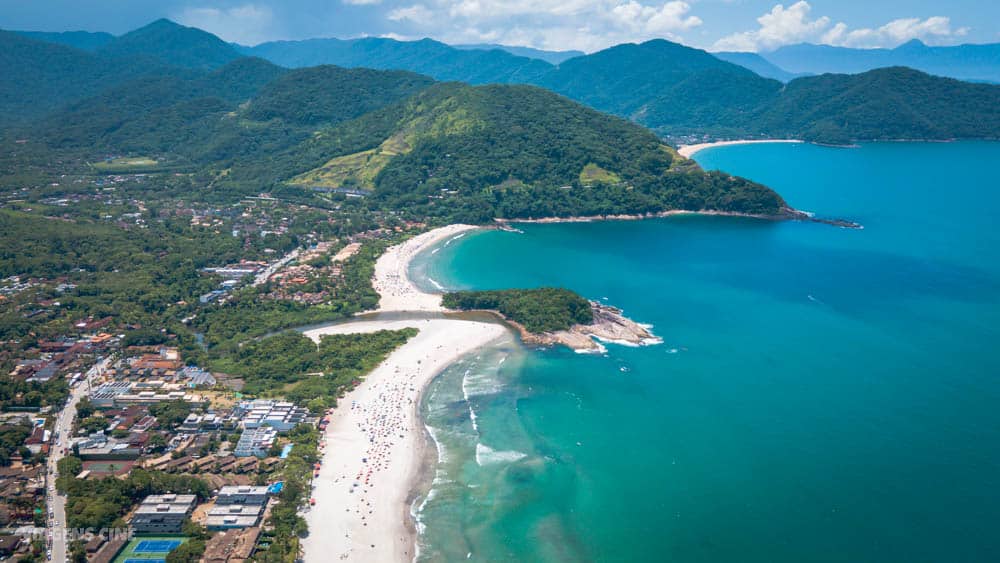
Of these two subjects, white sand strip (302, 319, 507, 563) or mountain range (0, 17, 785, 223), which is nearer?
white sand strip (302, 319, 507, 563)

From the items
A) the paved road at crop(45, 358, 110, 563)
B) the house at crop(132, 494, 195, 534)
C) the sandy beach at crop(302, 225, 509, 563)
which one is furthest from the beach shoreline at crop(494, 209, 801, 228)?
the house at crop(132, 494, 195, 534)

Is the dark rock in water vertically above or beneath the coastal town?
above

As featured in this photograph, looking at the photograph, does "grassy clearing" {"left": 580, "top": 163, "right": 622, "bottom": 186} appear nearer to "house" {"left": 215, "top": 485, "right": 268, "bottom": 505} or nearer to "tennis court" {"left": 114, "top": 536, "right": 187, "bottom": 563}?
"house" {"left": 215, "top": 485, "right": 268, "bottom": 505}

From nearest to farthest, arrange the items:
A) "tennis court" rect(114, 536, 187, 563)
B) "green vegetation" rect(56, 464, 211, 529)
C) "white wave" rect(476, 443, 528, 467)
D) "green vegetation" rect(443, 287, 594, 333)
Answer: "tennis court" rect(114, 536, 187, 563) < "green vegetation" rect(56, 464, 211, 529) < "white wave" rect(476, 443, 528, 467) < "green vegetation" rect(443, 287, 594, 333)

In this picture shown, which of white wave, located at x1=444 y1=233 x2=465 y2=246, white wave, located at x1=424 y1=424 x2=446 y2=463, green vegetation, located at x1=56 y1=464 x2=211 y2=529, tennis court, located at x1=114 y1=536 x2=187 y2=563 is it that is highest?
white wave, located at x1=444 y1=233 x2=465 y2=246

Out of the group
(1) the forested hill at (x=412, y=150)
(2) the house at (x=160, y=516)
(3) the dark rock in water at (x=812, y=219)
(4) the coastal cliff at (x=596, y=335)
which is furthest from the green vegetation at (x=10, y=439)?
(3) the dark rock in water at (x=812, y=219)

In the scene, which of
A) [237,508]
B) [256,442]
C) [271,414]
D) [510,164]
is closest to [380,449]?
[256,442]

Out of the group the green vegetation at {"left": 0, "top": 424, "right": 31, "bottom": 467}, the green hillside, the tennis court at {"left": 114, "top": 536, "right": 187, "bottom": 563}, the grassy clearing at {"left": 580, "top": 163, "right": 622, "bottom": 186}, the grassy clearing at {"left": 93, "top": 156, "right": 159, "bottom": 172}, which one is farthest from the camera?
the grassy clearing at {"left": 93, "top": 156, "right": 159, "bottom": 172}
